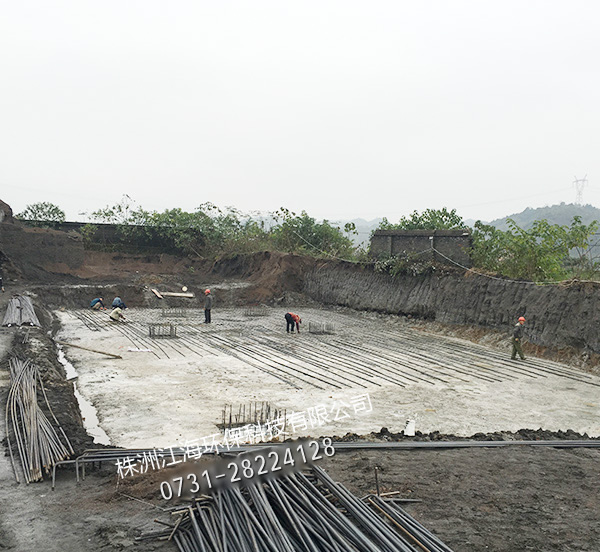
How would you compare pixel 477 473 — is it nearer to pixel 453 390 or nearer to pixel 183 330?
pixel 453 390

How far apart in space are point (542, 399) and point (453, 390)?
1.51 metres

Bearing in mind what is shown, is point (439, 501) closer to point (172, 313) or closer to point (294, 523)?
point (294, 523)

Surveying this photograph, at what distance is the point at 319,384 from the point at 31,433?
5.27 m

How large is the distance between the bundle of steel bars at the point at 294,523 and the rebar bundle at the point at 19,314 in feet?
40.1

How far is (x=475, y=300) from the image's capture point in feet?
53.2

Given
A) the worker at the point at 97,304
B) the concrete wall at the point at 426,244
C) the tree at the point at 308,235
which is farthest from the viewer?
the tree at the point at 308,235

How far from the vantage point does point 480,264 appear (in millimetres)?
17625

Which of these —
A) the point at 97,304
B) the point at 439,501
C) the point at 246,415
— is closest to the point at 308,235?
the point at 97,304

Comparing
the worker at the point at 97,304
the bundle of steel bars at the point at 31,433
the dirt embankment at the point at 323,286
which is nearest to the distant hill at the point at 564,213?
the dirt embankment at the point at 323,286

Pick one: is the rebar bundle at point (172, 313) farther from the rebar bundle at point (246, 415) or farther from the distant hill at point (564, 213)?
the distant hill at point (564, 213)

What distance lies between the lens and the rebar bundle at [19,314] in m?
14.6

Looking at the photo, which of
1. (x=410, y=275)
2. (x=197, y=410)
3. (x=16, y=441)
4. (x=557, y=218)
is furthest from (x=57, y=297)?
(x=557, y=218)

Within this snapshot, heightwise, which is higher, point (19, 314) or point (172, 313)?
point (19, 314)

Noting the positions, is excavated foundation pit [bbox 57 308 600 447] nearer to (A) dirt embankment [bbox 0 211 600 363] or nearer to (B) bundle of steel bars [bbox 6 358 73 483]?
(B) bundle of steel bars [bbox 6 358 73 483]
